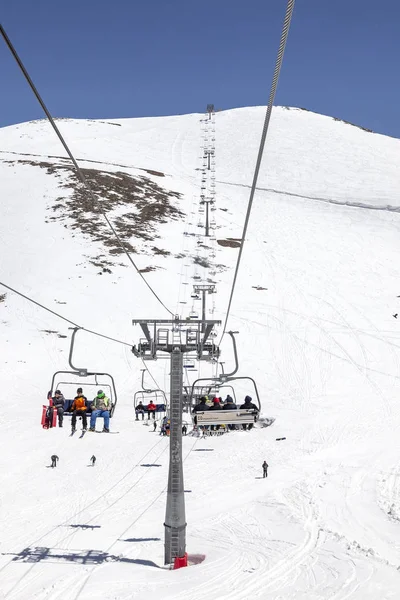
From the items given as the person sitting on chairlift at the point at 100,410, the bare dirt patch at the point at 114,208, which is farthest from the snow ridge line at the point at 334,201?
the person sitting on chairlift at the point at 100,410

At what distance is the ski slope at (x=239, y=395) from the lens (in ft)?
52.9

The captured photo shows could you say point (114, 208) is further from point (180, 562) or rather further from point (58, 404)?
point (180, 562)

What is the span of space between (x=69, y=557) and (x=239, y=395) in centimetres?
2020

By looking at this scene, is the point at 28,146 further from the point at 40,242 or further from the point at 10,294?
the point at 10,294

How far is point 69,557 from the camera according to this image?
54.5 feet

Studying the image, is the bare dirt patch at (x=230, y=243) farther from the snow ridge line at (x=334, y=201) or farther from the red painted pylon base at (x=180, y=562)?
the red painted pylon base at (x=180, y=562)

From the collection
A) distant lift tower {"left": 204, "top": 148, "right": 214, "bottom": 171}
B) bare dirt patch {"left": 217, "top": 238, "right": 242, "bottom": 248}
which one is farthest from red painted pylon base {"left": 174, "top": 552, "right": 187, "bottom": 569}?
distant lift tower {"left": 204, "top": 148, "right": 214, "bottom": 171}

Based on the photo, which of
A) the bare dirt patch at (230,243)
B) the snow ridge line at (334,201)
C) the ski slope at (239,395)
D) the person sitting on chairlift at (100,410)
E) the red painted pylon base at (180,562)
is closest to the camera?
the red painted pylon base at (180,562)

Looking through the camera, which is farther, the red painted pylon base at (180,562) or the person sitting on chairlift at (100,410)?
the person sitting on chairlift at (100,410)

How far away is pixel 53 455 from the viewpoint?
24453mm

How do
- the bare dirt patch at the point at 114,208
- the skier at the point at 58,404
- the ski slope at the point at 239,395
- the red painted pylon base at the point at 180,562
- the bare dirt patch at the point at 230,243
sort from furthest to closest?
the bare dirt patch at the point at 230,243
the bare dirt patch at the point at 114,208
the skier at the point at 58,404
the ski slope at the point at 239,395
the red painted pylon base at the point at 180,562

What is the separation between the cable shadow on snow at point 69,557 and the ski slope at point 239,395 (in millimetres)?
76

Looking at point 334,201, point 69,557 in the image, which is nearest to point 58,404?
point 69,557

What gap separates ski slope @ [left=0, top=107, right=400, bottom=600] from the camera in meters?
16.1
